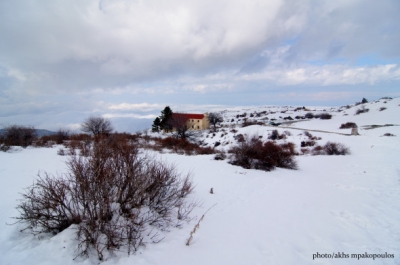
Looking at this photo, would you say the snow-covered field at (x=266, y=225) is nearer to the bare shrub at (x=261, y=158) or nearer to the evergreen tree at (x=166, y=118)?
the bare shrub at (x=261, y=158)

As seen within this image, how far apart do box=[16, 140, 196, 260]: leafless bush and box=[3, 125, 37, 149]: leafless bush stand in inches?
623

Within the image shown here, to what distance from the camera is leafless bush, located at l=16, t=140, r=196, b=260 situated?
3216 mm

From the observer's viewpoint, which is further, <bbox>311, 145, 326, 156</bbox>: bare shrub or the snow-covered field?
<bbox>311, 145, 326, 156</bbox>: bare shrub

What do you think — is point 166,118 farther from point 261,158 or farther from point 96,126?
point 261,158

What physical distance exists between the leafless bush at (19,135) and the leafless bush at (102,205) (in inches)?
623

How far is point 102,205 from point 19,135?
18.0 m

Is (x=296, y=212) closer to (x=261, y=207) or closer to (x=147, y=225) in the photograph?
(x=261, y=207)

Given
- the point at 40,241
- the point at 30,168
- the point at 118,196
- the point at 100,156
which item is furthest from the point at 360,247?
the point at 30,168

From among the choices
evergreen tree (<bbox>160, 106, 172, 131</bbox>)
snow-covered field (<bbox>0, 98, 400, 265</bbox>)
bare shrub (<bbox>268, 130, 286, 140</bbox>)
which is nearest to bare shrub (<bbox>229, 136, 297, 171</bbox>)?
snow-covered field (<bbox>0, 98, 400, 265</bbox>)

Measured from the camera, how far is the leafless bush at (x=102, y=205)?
3.22 m

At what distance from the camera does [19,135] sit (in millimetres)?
15820

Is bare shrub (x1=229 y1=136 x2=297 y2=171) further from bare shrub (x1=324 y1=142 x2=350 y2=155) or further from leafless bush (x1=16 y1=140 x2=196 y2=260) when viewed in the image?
leafless bush (x1=16 y1=140 x2=196 y2=260)

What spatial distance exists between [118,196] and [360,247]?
4.77m

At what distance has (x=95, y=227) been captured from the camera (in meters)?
3.20
